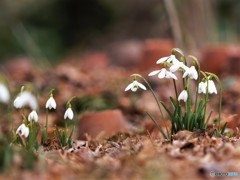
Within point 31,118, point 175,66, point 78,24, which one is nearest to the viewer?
point 175,66

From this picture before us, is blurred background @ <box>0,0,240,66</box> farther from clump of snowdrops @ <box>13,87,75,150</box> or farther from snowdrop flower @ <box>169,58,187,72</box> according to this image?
snowdrop flower @ <box>169,58,187,72</box>

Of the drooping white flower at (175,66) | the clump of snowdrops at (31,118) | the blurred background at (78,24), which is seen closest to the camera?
the clump of snowdrops at (31,118)

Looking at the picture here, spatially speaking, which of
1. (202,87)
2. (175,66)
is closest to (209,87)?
(202,87)

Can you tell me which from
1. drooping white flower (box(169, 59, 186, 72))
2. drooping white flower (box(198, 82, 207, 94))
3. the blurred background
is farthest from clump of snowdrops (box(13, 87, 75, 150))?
the blurred background

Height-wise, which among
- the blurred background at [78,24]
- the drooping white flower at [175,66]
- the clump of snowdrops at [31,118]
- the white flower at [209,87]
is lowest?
the clump of snowdrops at [31,118]

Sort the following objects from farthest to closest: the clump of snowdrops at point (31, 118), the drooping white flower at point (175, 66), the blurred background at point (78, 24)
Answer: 1. the blurred background at point (78, 24)
2. the drooping white flower at point (175, 66)
3. the clump of snowdrops at point (31, 118)

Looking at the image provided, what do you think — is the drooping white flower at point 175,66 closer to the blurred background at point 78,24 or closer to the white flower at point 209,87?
the white flower at point 209,87

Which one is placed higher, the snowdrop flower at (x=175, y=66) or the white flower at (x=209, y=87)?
the snowdrop flower at (x=175, y=66)

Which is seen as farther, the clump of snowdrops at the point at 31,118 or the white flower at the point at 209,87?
the white flower at the point at 209,87

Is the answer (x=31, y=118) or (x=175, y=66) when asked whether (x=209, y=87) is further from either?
(x=31, y=118)

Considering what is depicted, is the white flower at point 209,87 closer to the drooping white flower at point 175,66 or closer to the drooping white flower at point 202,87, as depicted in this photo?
the drooping white flower at point 202,87

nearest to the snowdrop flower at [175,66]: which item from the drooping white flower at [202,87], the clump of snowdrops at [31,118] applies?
the drooping white flower at [202,87]

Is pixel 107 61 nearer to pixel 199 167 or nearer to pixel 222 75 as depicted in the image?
pixel 222 75
